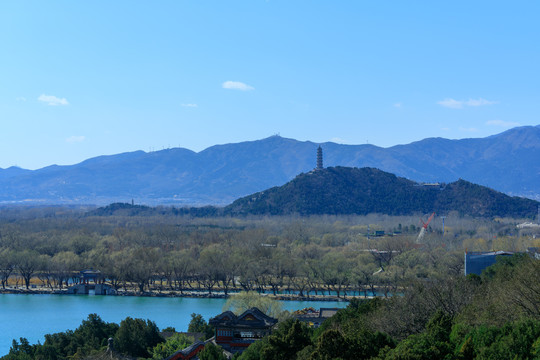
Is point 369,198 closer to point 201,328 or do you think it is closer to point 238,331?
point 201,328

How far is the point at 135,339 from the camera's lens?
87.3 ft

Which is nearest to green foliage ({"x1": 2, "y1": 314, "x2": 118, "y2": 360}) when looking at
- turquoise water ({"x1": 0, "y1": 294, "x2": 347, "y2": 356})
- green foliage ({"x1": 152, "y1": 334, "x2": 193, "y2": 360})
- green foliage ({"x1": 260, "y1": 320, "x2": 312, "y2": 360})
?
green foliage ({"x1": 152, "y1": 334, "x2": 193, "y2": 360})

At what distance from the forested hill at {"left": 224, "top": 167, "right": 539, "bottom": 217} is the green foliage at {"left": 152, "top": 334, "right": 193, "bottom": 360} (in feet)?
296

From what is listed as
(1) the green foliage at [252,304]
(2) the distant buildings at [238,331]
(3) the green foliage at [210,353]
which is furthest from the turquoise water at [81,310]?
(3) the green foliage at [210,353]

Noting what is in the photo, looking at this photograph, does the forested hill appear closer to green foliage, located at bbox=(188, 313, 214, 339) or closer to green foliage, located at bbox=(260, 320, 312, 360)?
green foliage, located at bbox=(188, 313, 214, 339)

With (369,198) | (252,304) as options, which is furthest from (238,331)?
(369,198)

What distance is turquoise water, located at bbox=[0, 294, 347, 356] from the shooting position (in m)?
39.2

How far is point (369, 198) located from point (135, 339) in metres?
99.2

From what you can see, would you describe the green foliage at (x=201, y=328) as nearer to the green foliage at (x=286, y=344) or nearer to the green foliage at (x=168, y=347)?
the green foliage at (x=168, y=347)

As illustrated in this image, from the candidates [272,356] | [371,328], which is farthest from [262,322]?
[272,356]

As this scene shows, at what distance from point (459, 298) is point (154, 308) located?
25812 millimetres

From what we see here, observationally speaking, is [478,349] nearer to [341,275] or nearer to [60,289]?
[341,275]

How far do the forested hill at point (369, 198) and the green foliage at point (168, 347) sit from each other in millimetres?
90214

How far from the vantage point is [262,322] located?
2506cm
